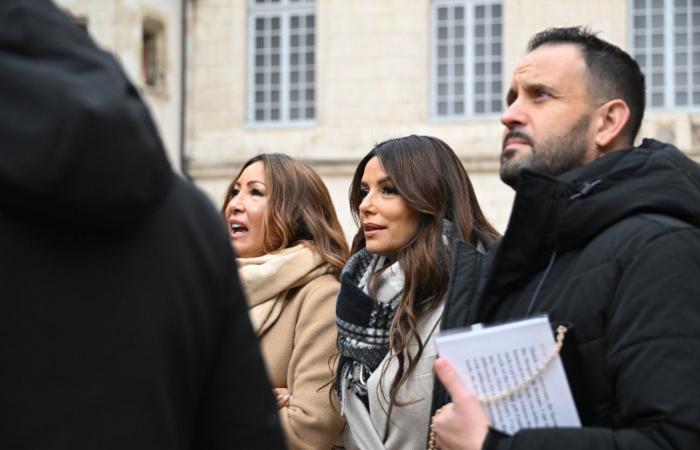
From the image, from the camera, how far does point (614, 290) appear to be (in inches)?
93.6

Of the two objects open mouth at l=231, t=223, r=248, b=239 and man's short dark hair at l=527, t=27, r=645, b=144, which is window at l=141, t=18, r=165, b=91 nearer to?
open mouth at l=231, t=223, r=248, b=239

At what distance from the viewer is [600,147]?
2.74m

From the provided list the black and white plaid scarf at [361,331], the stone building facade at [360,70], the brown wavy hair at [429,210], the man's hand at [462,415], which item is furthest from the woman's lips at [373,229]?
the stone building facade at [360,70]

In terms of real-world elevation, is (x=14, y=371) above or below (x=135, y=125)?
below

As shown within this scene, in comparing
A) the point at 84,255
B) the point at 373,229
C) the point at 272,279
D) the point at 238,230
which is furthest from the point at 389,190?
the point at 84,255

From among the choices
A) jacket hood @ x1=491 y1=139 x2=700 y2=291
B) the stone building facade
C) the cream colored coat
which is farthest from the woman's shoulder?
the stone building facade

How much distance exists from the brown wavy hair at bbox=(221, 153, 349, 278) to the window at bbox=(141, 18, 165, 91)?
1438 centimetres

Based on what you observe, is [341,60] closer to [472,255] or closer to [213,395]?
[472,255]

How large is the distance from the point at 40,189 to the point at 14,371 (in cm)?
23

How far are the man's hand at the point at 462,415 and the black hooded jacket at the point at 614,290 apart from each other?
0.10ft

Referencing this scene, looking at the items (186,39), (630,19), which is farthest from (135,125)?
(186,39)

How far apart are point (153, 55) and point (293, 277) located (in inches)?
602

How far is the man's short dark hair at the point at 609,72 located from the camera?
2.77 m

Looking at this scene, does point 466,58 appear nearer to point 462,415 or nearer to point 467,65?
point 467,65
